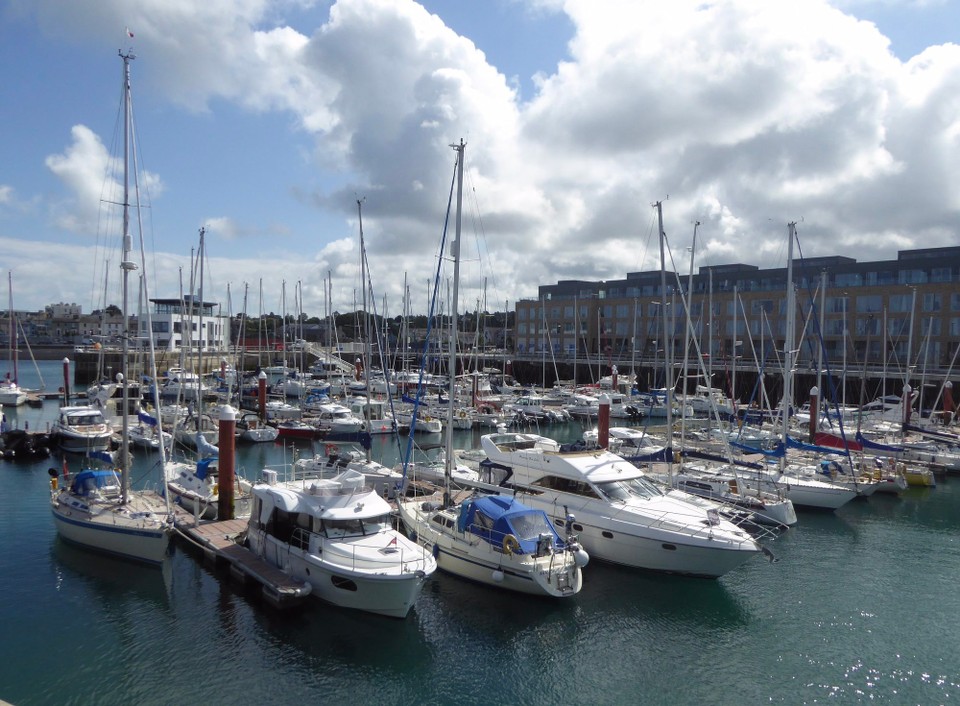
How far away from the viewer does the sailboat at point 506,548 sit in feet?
63.5

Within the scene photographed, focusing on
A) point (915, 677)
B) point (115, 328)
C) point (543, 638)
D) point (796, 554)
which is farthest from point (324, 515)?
point (115, 328)

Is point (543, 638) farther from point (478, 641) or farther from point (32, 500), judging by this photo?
point (32, 500)

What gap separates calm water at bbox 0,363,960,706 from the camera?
15.5 meters

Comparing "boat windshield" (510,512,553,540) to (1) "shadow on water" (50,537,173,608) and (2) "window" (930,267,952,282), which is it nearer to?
(1) "shadow on water" (50,537,173,608)

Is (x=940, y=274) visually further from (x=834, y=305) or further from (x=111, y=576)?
(x=111, y=576)

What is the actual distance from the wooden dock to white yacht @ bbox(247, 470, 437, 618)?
402mm

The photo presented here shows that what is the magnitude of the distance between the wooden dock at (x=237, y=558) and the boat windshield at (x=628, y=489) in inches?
414

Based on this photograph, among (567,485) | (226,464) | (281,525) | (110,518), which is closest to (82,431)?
(110,518)

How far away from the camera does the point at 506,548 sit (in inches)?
Result: 773

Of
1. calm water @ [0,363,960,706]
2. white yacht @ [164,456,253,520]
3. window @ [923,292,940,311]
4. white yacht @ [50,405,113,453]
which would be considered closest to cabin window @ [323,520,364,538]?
calm water @ [0,363,960,706]

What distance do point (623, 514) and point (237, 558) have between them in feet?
41.4

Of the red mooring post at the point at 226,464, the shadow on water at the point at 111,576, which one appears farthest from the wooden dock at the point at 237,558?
the shadow on water at the point at 111,576

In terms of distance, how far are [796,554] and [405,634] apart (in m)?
15.6

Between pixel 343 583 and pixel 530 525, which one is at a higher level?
pixel 530 525
